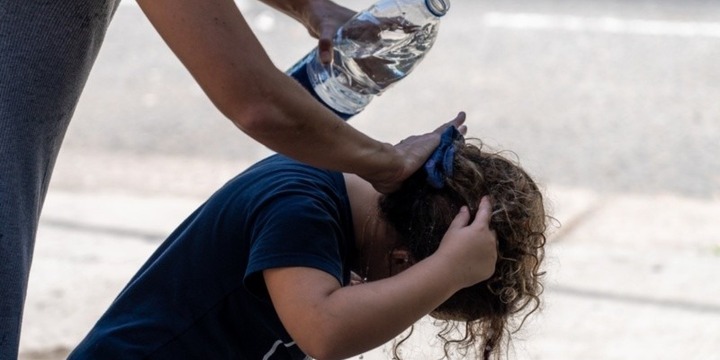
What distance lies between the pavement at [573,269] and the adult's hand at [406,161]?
1.51 metres

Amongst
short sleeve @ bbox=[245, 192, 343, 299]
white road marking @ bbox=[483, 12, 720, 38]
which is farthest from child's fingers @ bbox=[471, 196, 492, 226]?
white road marking @ bbox=[483, 12, 720, 38]

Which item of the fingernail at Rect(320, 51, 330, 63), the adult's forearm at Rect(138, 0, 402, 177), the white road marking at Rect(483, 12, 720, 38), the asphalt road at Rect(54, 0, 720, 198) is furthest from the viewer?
the white road marking at Rect(483, 12, 720, 38)

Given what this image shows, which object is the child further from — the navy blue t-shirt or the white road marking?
the white road marking

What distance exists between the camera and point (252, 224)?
1827 millimetres

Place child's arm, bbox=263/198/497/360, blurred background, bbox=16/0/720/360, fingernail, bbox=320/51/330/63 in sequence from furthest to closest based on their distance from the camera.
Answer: blurred background, bbox=16/0/720/360 < fingernail, bbox=320/51/330/63 < child's arm, bbox=263/198/497/360

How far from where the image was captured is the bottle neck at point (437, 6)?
2.21m

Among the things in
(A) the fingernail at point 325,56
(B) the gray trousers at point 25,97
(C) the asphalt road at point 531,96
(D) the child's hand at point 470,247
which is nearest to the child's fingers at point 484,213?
(D) the child's hand at point 470,247

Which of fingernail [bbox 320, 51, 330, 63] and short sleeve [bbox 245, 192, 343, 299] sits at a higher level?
fingernail [bbox 320, 51, 330, 63]

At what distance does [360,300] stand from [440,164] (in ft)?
1.00

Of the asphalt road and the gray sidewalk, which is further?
the asphalt road

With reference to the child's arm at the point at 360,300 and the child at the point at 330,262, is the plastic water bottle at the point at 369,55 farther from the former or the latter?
the child's arm at the point at 360,300

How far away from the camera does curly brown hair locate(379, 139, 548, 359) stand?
74.8 inches

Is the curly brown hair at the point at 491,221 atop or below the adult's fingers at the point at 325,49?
below

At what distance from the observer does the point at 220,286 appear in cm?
188
